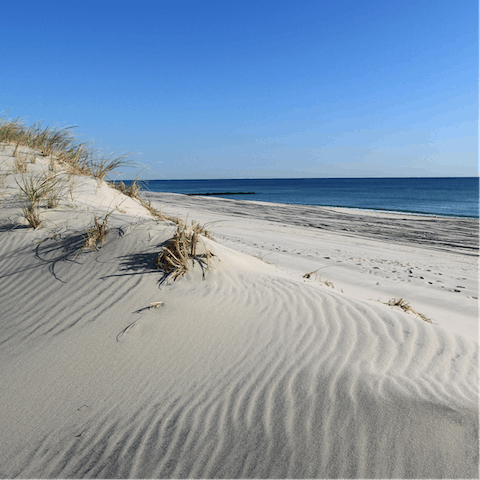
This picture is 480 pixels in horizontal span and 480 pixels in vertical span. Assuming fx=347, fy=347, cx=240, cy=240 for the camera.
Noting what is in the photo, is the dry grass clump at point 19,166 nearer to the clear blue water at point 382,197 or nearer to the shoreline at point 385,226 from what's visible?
the clear blue water at point 382,197

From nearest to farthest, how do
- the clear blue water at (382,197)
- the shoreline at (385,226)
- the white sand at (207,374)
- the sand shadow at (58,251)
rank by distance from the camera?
1. the white sand at (207,374)
2. the sand shadow at (58,251)
3. the shoreline at (385,226)
4. the clear blue water at (382,197)

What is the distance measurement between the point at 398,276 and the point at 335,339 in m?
4.10

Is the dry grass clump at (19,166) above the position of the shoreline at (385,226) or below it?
above

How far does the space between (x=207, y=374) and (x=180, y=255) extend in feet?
3.96

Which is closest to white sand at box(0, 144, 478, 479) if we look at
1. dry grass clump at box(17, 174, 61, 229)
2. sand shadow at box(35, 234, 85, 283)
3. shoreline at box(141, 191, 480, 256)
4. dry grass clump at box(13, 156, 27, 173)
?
sand shadow at box(35, 234, 85, 283)

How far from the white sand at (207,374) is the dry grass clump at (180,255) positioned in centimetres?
11

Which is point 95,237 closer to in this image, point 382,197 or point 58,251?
point 58,251

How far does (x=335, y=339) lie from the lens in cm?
252

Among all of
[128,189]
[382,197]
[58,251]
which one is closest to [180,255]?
[58,251]

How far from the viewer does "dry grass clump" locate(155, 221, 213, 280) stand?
10.3ft

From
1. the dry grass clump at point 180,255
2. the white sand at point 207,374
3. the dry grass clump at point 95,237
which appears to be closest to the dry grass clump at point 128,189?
the white sand at point 207,374

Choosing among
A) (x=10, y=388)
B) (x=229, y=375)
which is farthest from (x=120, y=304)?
(x=229, y=375)

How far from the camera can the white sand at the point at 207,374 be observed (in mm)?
1674

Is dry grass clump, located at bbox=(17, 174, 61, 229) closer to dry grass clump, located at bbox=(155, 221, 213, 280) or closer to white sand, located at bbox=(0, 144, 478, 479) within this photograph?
white sand, located at bbox=(0, 144, 478, 479)
